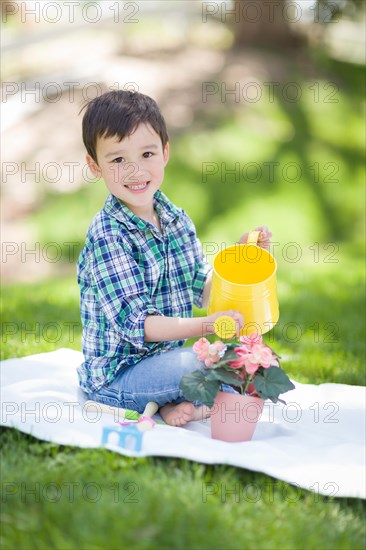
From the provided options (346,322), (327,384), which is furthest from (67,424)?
(346,322)

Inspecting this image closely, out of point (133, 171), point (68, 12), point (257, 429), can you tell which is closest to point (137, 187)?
point (133, 171)

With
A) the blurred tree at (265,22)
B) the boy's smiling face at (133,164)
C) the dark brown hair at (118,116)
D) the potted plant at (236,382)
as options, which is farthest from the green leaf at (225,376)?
the blurred tree at (265,22)

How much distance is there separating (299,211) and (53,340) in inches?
156

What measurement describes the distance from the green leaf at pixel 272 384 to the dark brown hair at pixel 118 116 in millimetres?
912

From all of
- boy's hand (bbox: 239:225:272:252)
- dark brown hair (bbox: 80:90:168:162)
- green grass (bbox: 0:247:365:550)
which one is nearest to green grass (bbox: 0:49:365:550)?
green grass (bbox: 0:247:365:550)

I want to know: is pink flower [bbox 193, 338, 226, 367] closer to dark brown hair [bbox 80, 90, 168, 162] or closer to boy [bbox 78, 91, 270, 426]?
boy [bbox 78, 91, 270, 426]

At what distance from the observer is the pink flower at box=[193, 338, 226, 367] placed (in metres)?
2.26

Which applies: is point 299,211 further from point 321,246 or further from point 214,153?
point 214,153

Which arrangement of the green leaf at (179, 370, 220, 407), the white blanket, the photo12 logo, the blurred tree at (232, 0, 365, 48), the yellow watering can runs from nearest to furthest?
the white blanket, the green leaf at (179, 370, 220, 407), the yellow watering can, the blurred tree at (232, 0, 365, 48), the photo12 logo

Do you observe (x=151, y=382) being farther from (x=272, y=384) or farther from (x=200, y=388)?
(x=272, y=384)

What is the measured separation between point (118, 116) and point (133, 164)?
0.17 meters

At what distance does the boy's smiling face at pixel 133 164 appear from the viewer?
2473mm

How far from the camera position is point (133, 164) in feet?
8.16

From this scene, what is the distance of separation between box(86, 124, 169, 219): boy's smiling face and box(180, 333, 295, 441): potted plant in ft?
1.97
